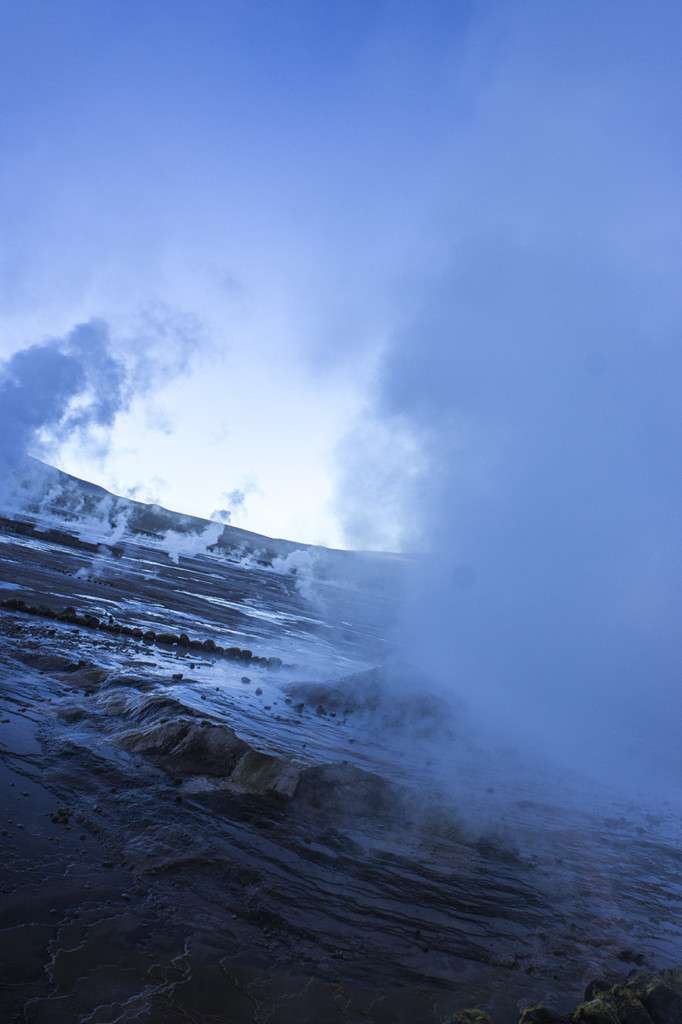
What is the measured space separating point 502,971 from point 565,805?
7.92 m

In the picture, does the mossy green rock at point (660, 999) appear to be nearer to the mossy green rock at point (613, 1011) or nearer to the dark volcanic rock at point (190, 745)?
the mossy green rock at point (613, 1011)

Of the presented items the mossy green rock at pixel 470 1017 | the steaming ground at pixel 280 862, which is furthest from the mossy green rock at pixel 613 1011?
the mossy green rock at pixel 470 1017

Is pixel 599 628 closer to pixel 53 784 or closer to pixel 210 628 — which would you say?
pixel 210 628

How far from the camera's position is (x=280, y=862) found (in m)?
7.33

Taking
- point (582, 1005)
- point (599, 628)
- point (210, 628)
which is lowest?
point (210, 628)

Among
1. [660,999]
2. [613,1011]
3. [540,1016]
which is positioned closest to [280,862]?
[540,1016]

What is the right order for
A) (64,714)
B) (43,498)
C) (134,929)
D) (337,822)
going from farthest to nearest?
(43,498)
(64,714)
(337,822)
(134,929)

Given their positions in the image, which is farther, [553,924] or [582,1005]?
[553,924]

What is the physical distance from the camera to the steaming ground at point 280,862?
509cm

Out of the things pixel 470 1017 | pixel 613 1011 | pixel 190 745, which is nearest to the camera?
pixel 470 1017

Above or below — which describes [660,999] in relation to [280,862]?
above

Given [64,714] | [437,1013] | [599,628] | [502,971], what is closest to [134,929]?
[437,1013]

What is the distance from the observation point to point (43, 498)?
4560 inches

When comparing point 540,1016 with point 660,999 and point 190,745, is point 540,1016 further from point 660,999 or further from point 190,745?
point 190,745
